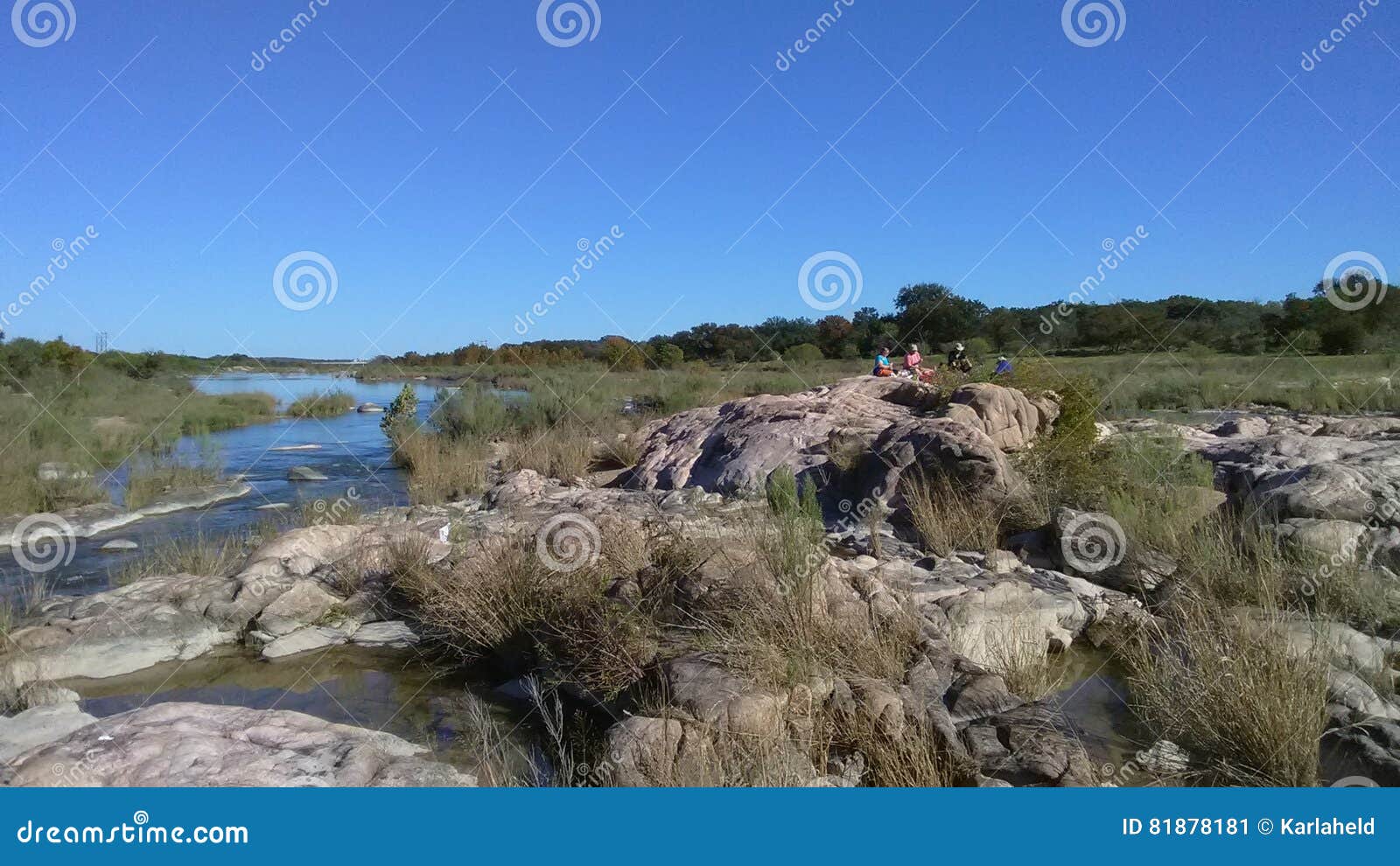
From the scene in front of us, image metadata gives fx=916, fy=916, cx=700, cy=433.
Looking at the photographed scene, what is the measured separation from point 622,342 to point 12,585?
31.4 metres

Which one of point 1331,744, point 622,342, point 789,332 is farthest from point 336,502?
point 789,332

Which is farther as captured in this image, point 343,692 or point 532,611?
point 532,611

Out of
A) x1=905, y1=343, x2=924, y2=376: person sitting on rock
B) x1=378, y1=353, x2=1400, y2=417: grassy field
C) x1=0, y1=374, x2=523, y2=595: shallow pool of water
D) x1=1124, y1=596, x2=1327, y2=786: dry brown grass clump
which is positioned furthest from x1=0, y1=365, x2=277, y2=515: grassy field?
x1=905, y1=343, x2=924, y2=376: person sitting on rock

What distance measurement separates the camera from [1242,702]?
4.30 metres

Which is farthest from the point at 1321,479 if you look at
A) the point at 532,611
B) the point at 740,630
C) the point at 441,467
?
the point at 441,467

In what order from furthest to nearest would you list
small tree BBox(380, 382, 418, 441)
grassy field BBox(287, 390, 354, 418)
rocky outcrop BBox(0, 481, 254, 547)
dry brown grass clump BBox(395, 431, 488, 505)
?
grassy field BBox(287, 390, 354, 418) < small tree BBox(380, 382, 418, 441) < dry brown grass clump BBox(395, 431, 488, 505) < rocky outcrop BBox(0, 481, 254, 547)

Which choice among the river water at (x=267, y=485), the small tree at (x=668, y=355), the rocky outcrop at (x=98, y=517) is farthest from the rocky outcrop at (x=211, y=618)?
the small tree at (x=668, y=355)

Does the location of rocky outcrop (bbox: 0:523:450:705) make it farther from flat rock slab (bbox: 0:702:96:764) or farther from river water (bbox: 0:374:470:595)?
river water (bbox: 0:374:470:595)

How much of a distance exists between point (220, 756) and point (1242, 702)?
193 inches

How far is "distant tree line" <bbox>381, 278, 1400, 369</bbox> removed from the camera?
102ft

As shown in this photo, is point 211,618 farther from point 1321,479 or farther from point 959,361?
point 959,361

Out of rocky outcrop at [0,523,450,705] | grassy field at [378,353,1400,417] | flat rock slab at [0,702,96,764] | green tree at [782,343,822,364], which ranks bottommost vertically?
flat rock slab at [0,702,96,764]

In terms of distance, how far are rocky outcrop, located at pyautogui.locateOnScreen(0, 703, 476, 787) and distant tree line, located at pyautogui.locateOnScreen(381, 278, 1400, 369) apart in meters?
25.0

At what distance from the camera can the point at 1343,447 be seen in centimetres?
970
